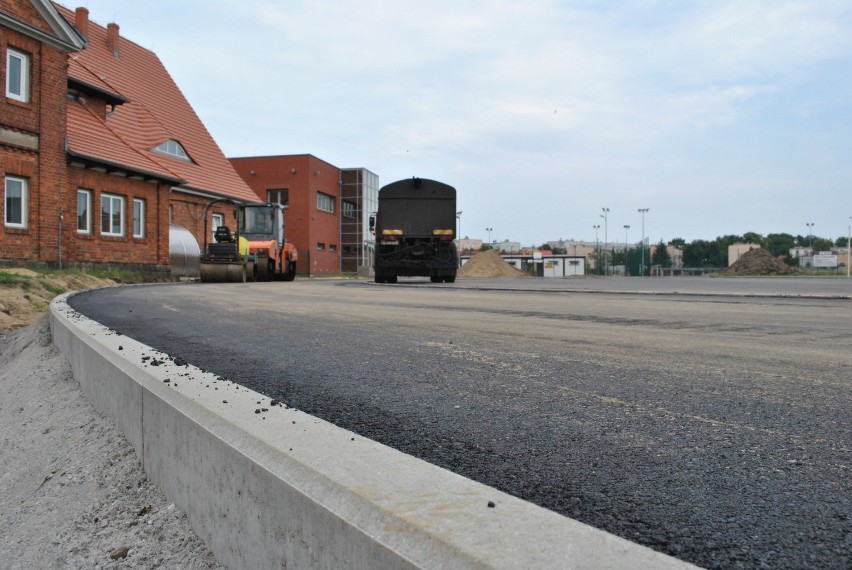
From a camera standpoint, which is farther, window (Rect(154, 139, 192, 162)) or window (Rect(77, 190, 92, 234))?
window (Rect(154, 139, 192, 162))

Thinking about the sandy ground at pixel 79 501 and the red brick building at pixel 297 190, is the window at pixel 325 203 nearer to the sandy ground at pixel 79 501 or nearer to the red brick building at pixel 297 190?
the red brick building at pixel 297 190

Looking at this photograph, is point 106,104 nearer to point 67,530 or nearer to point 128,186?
point 128,186

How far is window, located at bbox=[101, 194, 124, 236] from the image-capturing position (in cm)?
2281

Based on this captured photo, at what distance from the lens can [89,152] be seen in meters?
21.4

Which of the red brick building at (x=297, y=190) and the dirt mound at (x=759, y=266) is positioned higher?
the red brick building at (x=297, y=190)

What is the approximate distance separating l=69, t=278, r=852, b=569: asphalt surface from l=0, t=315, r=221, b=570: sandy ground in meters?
0.76

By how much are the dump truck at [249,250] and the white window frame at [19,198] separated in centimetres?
520

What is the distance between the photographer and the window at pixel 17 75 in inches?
730

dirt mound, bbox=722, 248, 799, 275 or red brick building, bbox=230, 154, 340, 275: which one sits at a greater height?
red brick building, bbox=230, 154, 340, 275

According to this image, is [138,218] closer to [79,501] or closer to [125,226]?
[125,226]

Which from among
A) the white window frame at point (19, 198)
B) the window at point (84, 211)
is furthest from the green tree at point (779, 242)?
the white window frame at point (19, 198)

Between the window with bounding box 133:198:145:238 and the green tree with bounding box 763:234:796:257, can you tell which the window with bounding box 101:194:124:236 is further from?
the green tree with bounding box 763:234:796:257

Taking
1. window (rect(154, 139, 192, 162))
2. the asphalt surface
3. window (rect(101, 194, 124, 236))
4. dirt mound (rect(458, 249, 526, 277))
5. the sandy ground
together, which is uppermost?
window (rect(154, 139, 192, 162))

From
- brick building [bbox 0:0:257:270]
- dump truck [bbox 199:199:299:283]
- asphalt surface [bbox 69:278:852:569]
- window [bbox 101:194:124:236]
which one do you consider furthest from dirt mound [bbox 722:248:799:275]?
asphalt surface [bbox 69:278:852:569]
